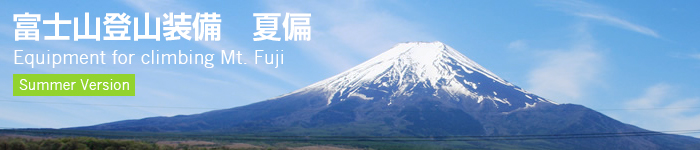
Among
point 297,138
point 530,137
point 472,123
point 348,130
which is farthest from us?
point 472,123

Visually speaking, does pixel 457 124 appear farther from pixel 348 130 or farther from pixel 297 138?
pixel 297 138

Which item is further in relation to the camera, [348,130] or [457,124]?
[457,124]

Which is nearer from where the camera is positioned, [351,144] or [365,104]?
[351,144]

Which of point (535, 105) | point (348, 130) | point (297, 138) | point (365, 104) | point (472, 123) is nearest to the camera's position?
point (297, 138)

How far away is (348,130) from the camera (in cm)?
14300

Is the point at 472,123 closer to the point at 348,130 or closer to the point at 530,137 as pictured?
the point at 530,137

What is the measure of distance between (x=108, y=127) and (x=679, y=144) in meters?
133

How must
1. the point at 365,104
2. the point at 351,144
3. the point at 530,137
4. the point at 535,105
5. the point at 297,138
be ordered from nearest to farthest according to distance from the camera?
1. the point at 351,144
2. the point at 297,138
3. the point at 530,137
4. the point at 365,104
5. the point at 535,105

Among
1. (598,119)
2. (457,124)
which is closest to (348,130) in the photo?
(457,124)

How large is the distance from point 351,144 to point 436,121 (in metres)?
59.7

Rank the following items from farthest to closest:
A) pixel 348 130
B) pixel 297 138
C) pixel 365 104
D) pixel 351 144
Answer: pixel 365 104 → pixel 348 130 → pixel 297 138 → pixel 351 144

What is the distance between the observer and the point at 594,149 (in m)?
147

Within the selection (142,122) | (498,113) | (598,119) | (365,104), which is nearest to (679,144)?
(598,119)

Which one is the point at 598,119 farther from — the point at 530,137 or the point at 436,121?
the point at 436,121
